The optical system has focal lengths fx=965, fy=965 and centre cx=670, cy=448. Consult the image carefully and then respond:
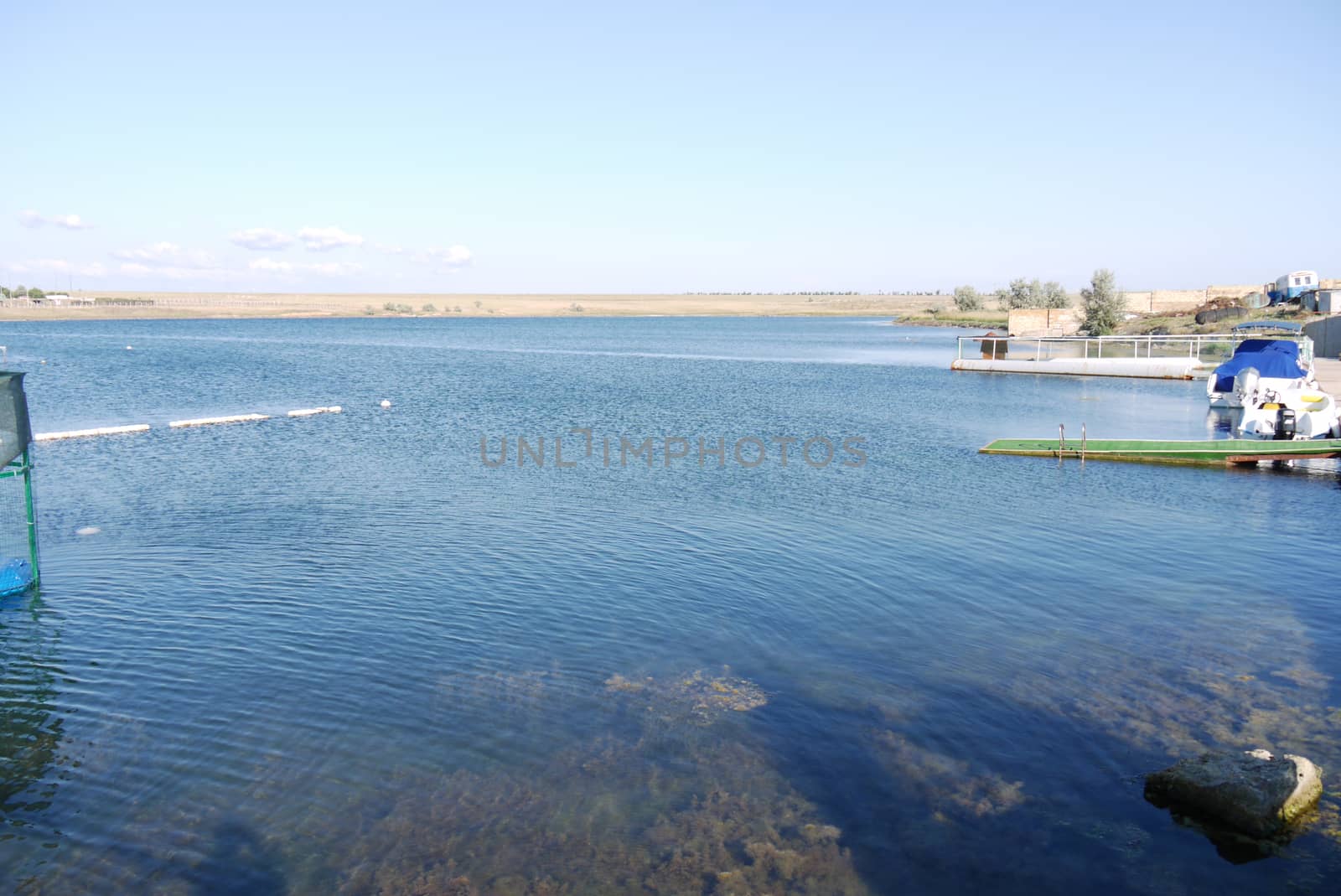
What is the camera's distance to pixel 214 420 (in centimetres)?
3700

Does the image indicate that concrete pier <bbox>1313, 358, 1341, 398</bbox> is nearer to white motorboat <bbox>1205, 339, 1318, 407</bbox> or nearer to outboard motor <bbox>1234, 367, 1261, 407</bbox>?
white motorboat <bbox>1205, 339, 1318, 407</bbox>

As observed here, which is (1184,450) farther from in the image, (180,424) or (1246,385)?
(180,424)

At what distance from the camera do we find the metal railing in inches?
2370

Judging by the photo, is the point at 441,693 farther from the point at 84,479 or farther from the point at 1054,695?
the point at 84,479

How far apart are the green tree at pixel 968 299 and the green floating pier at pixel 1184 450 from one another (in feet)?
481

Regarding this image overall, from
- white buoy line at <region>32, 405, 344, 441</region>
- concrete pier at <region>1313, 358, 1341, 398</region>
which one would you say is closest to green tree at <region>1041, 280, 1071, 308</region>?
concrete pier at <region>1313, 358, 1341, 398</region>

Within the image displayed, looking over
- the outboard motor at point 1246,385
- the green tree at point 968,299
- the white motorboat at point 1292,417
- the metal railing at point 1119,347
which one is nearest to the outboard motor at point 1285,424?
the white motorboat at point 1292,417

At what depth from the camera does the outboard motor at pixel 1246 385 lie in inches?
1405

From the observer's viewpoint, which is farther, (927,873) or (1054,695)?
(1054,695)

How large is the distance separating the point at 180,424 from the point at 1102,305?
79320 millimetres

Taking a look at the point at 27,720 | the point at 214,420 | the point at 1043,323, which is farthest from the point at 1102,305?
the point at 27,720

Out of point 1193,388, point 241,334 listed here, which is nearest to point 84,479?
point 1193,388

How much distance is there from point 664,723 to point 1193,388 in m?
52.2

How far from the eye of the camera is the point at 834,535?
20.9m
